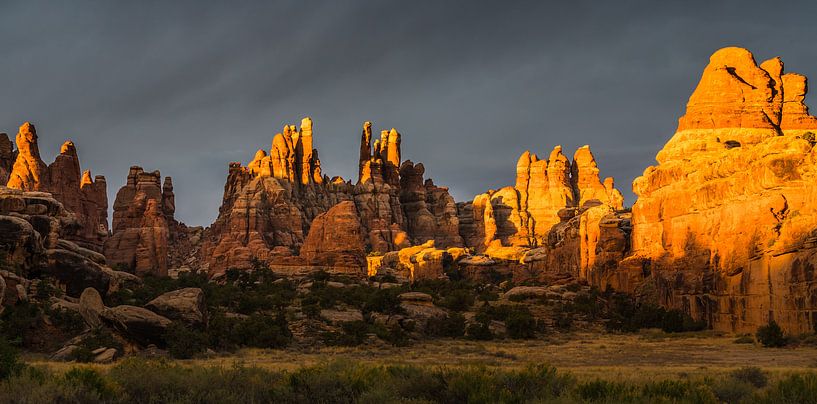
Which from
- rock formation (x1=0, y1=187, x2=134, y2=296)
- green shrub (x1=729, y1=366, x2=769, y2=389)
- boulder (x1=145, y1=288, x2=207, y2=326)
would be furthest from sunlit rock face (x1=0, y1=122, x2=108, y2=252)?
green shrub (x1=729, y1=366, x2=769, y2=389)

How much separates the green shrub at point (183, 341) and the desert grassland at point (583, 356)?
775 mm

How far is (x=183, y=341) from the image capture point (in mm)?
24781

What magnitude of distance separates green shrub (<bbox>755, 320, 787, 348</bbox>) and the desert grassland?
507mm

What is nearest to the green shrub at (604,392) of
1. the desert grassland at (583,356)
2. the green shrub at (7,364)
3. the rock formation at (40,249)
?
the desert grassland at (583,356)

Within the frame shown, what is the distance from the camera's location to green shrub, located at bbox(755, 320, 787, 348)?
26.8 meters

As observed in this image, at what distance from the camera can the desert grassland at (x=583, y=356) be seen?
1970 cm

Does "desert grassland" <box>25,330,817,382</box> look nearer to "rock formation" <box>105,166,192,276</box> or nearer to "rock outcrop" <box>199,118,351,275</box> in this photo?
"rock formation" <box>105,166,192,276</box>

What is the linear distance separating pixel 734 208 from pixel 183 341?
92.0 feet

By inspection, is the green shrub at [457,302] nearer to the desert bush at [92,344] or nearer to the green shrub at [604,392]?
the desert bush at [92,344]

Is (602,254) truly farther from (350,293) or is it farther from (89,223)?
(89,223)

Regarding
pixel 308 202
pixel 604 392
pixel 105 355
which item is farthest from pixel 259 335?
pixel 308 202

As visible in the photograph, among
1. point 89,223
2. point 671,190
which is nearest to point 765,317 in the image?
point 671,190

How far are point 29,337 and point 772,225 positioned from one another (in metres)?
33.0

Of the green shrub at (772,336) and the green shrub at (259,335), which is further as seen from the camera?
the green shrub at (259,335)
